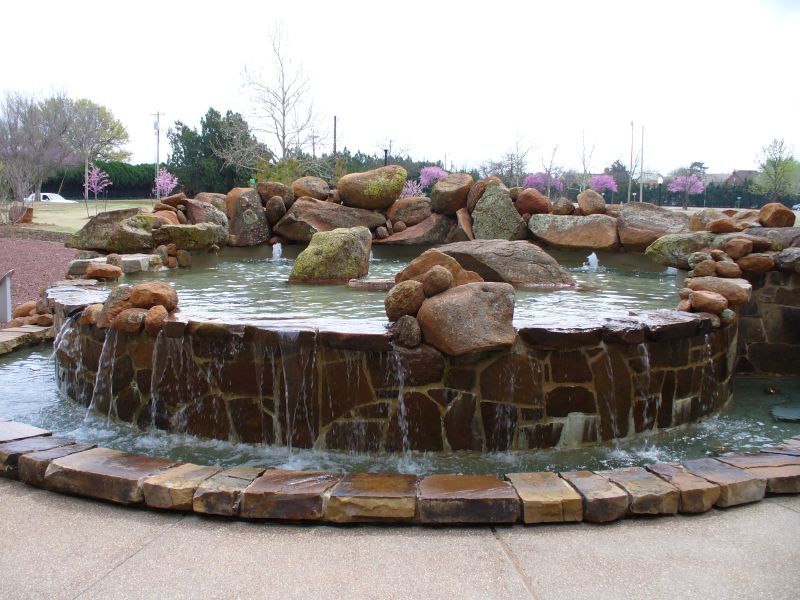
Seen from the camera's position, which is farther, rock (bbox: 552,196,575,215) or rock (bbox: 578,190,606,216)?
rock (bbox: 552,196,575,215)

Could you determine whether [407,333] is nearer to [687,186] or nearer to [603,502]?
[603,502]

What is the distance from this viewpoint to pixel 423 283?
13.7 ft

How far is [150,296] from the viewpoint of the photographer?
4578 mm

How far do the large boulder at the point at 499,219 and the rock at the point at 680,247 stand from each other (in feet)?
10.4

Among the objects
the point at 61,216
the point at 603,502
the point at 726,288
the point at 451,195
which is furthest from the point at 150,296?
the point at 61,216

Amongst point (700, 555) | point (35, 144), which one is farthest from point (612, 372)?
point (35, 144)

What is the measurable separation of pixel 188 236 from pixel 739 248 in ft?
23.0

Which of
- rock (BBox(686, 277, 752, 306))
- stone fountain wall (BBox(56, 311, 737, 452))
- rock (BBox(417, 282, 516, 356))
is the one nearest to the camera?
rock (BBox(417, 282, 516, 356))

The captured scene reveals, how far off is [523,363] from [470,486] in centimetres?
114

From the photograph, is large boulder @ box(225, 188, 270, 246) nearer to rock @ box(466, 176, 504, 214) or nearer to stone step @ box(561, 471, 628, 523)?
rock @ box(466, 176, 504, 214)

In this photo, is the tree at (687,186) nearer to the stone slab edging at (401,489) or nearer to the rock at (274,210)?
the rock at (274,210)

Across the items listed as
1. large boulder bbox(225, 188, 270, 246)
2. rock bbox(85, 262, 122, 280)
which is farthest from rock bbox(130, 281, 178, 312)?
large boulder bbox(225, 188, 270, 246)

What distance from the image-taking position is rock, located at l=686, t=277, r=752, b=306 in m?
5.14

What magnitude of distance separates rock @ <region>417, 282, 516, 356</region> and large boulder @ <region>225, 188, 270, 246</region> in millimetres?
8012
